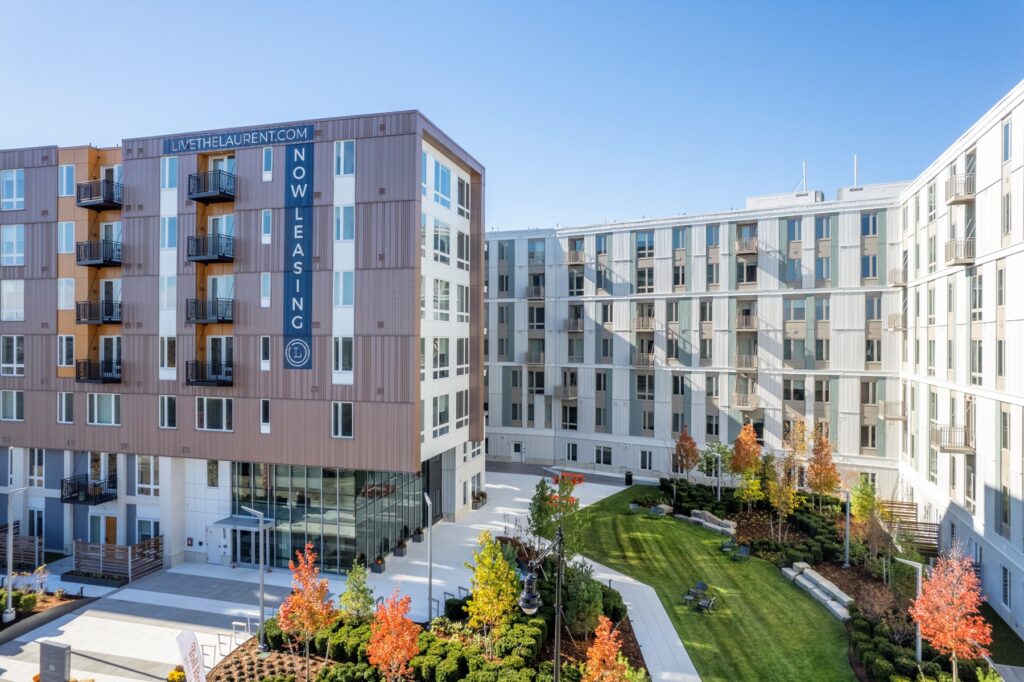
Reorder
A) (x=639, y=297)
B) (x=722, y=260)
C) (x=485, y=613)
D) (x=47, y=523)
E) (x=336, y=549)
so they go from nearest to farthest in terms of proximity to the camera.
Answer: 1. (x=485, y=613)
2. (x=336, y=549)
3. (x=47, y=523)
4. (x=722, y=260)
5. (x=639, y=297)

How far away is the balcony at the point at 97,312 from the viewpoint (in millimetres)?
29734

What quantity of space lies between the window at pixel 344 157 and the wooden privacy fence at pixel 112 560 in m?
18.8

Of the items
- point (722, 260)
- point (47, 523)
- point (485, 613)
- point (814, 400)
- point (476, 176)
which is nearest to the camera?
point (485, 613)

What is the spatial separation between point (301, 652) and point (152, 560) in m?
12.2

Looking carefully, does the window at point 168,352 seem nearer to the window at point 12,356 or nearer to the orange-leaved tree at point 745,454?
the window at point 12,356

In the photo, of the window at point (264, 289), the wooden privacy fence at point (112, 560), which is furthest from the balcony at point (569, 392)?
the wooden privacy fence at point (112, 560)

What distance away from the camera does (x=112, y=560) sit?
27.2 metres

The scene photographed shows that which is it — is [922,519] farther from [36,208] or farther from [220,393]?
[36,208]

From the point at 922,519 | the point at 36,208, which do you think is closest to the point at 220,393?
the point at 36,208

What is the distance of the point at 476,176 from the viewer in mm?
34344

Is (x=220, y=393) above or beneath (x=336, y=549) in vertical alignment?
above

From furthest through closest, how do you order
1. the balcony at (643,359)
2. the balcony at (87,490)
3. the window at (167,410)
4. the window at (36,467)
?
1. the balcony at (643,359)
2. the window at (36,467)
3. the balcony at (87,490)
4. the window at (167,410)

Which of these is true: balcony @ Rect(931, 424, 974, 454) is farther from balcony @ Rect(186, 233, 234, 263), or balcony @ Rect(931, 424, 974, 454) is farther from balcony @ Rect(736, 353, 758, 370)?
balcony @ Rect(186, 233, 234, 263)

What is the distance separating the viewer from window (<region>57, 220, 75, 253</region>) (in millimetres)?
30641
